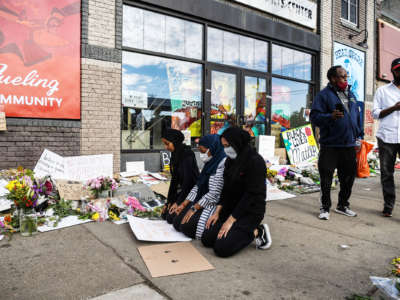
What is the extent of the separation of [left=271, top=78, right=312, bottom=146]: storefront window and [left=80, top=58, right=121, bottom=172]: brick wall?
16.2ft

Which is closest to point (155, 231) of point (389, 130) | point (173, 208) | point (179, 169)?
point (173, 208)

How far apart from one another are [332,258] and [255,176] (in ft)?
3.33

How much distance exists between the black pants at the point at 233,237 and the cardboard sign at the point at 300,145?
6.84 m

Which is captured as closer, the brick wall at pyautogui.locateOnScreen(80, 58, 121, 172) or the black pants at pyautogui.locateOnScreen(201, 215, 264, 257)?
the black pants at pyautogui.locateOnScreen(201, 215, 264, 257)

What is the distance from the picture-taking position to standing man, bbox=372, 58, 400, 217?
4.12 metres

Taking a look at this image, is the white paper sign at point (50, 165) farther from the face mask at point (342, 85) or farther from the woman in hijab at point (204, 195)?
the face mask at point (342, 85)

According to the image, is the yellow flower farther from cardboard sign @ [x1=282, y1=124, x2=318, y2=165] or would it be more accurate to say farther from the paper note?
cardboard sign @ [x1=282, y1=124, x2=318, y2=165]

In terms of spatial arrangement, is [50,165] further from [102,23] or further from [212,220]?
[212,220]

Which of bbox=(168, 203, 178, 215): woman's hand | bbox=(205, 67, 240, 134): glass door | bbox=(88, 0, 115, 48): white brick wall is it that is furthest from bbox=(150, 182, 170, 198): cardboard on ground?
bbox=(88, 0, 115, 48): white brick wall

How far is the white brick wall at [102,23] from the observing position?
614 centimetres

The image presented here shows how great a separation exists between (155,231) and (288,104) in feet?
25.3

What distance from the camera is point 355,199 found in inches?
214

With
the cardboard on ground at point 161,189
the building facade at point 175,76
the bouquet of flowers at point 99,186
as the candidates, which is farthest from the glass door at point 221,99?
the bouquet of flowers at point 99,186

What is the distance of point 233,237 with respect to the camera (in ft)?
9.37
